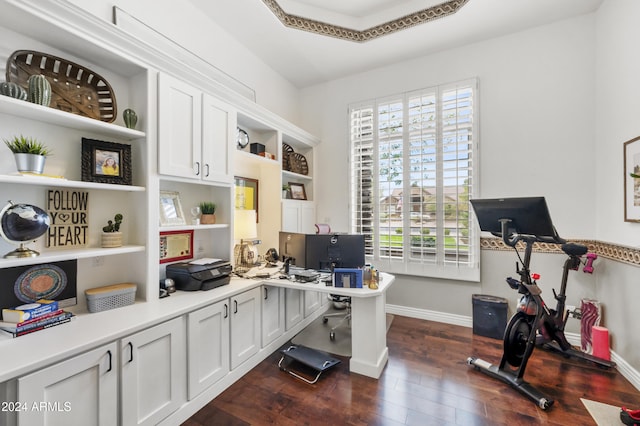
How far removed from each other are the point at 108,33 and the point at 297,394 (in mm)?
2815

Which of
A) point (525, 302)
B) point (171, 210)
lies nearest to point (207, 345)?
point (171, 210)

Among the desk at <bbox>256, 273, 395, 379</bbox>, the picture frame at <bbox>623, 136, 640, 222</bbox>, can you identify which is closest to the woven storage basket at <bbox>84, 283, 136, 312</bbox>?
the desk at <bbox>256, 273, 395, 379</bbox>

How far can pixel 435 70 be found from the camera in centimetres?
347

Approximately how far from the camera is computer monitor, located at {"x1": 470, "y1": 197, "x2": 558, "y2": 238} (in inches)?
78.0

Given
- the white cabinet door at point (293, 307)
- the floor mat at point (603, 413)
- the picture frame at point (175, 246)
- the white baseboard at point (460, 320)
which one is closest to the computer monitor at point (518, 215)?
the floor mat at point (603, 413)

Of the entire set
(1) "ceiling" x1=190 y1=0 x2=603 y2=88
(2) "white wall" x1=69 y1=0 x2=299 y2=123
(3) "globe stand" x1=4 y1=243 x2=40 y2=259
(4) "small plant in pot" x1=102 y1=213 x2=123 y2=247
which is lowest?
(3) "globe stand" x1=4 y1=243 x2=40 y2=259

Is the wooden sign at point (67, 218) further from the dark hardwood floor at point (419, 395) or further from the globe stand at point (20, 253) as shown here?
the dark hardwood floor at point (419, 395)

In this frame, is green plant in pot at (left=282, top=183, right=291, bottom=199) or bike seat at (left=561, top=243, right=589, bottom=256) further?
green plant in pot at (left=282, top=183, right=291, bottom=199)

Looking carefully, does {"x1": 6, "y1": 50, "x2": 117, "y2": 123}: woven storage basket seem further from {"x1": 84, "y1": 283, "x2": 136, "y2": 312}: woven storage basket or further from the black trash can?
the black trash can

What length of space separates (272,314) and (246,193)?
56.6 inches

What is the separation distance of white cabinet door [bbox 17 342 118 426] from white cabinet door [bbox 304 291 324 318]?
206cm

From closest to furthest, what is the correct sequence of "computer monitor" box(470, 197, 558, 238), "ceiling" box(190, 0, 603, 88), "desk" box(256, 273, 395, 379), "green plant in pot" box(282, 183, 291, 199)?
"computer monitor" box(470, 197, 558, 238)
"desk" box(256, 273, 395, 379)
"ceiling" box(190, 0, 603, 88)
"green plant in pot" box(282, 183, 291, 199)

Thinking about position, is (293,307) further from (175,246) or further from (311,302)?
(175,246)

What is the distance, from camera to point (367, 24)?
10.2ft
